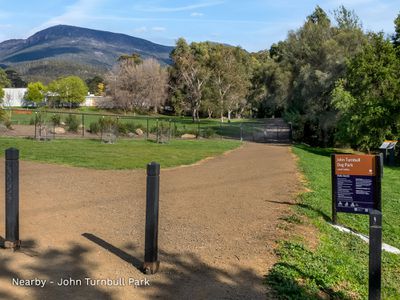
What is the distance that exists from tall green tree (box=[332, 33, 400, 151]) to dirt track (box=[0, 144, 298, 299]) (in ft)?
56.3

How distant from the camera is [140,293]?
16.4 feet

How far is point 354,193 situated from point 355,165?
470 millimetres

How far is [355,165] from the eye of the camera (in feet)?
28.1

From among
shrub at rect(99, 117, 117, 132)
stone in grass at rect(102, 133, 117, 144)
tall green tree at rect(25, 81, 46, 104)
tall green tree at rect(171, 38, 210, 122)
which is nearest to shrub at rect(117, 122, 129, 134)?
shrub at rect(99, 117, 117, 132)

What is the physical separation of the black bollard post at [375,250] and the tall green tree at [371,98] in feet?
78.1

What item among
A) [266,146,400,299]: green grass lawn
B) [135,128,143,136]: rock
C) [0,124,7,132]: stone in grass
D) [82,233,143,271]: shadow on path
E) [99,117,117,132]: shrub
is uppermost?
[99,117,117,132]: shrub

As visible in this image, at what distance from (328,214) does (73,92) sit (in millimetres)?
104503

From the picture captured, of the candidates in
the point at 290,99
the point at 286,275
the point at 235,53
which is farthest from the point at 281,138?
the point at 286,275

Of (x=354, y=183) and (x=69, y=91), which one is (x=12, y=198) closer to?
(x=354, y=183)

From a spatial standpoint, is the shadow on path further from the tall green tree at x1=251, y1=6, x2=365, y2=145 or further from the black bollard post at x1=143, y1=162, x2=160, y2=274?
the tall green tree at x1=251, y1=6, x2=365, y2=145

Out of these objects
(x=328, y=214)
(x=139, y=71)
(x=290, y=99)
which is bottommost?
(x=328, y=214)

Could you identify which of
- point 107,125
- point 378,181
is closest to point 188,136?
point 107,125

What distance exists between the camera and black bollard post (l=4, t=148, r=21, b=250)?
606 cm

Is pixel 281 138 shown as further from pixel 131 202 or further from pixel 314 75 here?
pixel 131 202
